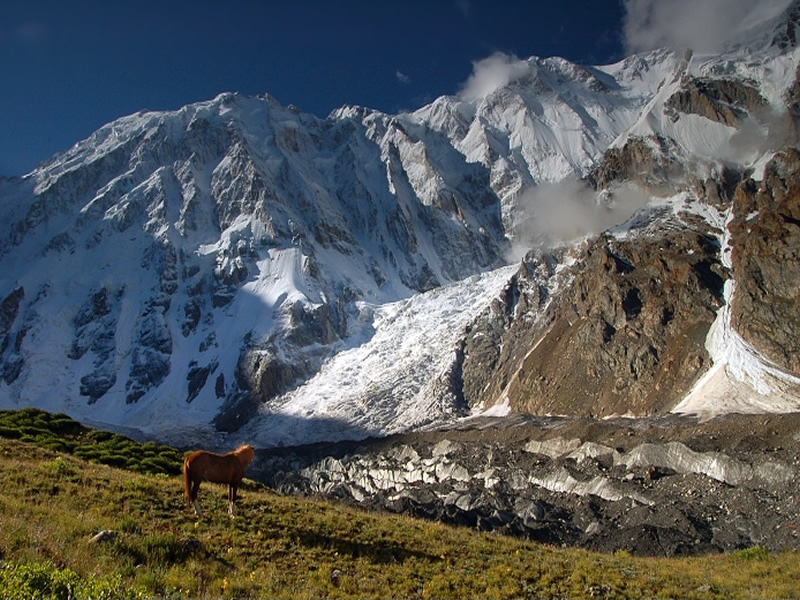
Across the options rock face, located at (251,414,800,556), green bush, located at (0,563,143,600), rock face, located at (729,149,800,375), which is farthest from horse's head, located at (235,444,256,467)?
rock face, located at (729,149,800,375)

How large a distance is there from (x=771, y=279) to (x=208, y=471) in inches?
4365

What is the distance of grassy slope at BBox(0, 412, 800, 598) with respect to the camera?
10.8m

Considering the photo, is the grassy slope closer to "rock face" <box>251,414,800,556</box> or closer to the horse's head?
the horse's head

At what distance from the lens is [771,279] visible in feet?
337

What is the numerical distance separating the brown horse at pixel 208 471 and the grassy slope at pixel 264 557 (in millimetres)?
556

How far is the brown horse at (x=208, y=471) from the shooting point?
16.5 metres

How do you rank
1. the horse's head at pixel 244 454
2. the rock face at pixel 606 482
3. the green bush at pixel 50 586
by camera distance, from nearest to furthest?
the green bush at pixel 50 586, the horse's head at pixel 244 454, the rock face at pixel 606 482

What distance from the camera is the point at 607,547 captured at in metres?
41.1

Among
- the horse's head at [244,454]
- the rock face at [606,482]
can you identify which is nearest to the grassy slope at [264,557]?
the horse's head at [244,454]

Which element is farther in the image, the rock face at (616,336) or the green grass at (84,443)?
the rock face at (616,336)

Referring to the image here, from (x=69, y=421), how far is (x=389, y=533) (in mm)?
32785

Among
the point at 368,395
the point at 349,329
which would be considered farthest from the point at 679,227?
the point at 349,329

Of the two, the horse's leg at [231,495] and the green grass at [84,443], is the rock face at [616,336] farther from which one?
the horse's leg at [231,495]

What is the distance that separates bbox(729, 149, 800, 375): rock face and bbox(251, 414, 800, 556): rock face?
92.1 feet
